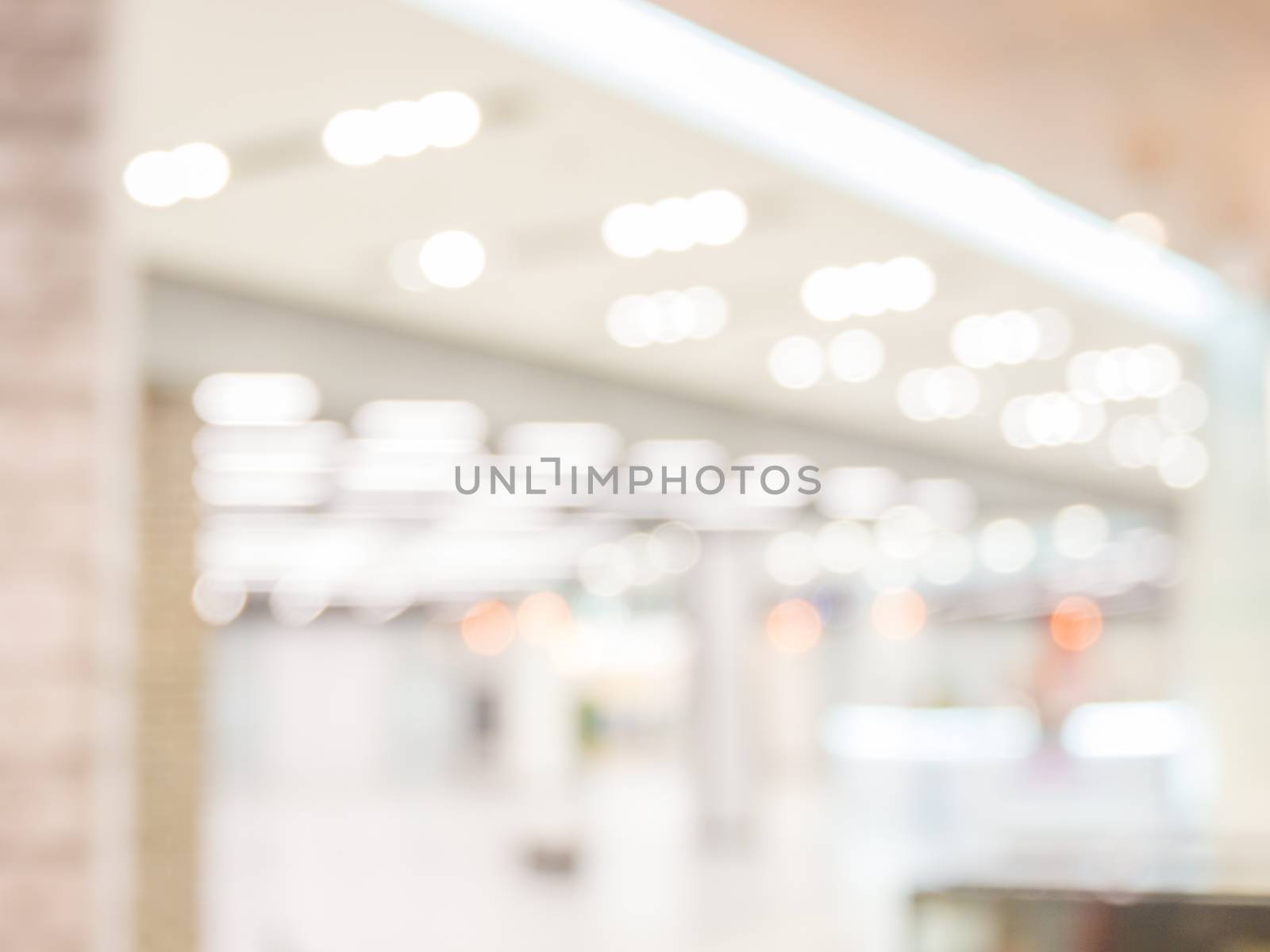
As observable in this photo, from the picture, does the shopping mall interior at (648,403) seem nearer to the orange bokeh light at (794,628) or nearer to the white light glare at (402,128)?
the white light glare at (402,128)

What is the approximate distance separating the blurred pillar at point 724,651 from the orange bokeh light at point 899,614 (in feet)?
26.0

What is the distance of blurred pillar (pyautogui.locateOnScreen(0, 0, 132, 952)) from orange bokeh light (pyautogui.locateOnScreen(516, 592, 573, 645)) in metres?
29.5

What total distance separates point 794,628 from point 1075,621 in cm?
576

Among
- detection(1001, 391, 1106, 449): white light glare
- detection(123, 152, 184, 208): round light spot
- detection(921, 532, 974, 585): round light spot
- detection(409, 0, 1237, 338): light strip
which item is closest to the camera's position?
detection(409, 0, 1237, 338): light strip

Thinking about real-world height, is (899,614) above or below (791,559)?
below

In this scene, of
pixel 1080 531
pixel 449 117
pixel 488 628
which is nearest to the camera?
pixel 449 117

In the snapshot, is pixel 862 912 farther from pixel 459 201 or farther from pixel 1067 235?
pixel 459 201

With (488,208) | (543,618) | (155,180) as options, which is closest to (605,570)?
(543,618)

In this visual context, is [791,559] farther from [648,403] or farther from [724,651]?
[648,403]

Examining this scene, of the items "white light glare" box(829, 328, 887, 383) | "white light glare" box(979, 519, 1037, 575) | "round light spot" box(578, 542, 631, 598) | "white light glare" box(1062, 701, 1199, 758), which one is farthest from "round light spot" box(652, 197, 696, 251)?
"round light spot" box(578, 542, 631, 598)

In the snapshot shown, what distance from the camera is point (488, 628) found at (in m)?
36.3

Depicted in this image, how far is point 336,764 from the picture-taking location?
33531mm

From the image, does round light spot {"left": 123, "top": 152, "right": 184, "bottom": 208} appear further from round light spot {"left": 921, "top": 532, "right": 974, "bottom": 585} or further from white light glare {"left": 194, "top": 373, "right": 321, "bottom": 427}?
round light spot {"left": 921, "top": 532, "right": 974, "bottom": 585}

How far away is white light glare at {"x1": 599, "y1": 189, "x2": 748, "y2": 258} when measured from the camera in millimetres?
7906
